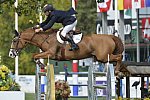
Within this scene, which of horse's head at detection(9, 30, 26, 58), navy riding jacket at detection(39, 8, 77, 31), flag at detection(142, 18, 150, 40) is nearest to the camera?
navy riding jacket at detection(39, 8, 77, 31)

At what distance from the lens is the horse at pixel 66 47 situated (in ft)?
61.2

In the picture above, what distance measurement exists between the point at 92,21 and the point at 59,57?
51384 mm

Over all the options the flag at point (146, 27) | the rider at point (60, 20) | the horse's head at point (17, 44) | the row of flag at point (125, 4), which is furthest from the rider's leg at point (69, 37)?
the flag at point (146, 27)

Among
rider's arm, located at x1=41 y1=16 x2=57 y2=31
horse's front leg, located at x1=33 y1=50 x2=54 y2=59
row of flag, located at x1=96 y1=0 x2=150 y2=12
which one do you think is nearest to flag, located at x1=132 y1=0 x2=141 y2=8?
row of flag, located at x1=96 y1=0 x2=150 y2=12

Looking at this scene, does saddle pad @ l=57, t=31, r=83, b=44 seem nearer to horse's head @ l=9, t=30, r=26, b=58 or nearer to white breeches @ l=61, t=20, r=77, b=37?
white breeches @ l=61, t=20, r=77, b=37

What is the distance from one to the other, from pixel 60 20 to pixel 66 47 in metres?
0.78

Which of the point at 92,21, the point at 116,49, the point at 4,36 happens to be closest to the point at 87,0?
the point at 92,21

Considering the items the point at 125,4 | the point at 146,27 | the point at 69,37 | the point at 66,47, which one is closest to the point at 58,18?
the point at 69,37

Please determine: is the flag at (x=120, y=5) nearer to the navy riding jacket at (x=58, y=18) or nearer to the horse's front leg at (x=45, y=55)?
the navy riding jacket at (x=58, y=18)

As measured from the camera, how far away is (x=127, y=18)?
61.3 metres

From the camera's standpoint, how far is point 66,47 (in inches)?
738

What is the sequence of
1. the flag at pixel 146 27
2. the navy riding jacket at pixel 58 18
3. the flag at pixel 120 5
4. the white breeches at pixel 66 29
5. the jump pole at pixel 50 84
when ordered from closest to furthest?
the jump pole at pixel 50 84 → the navy riding jacket at pixel 58 18 → the white breeches at pixel 66 29 → the flag at pixel 120 5 → the flag at pixel 146 27

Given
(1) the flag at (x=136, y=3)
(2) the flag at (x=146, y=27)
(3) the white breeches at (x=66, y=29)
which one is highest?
(1) the flag at (x=136, y=3)

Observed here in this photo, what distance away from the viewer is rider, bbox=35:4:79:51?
18.5 m
